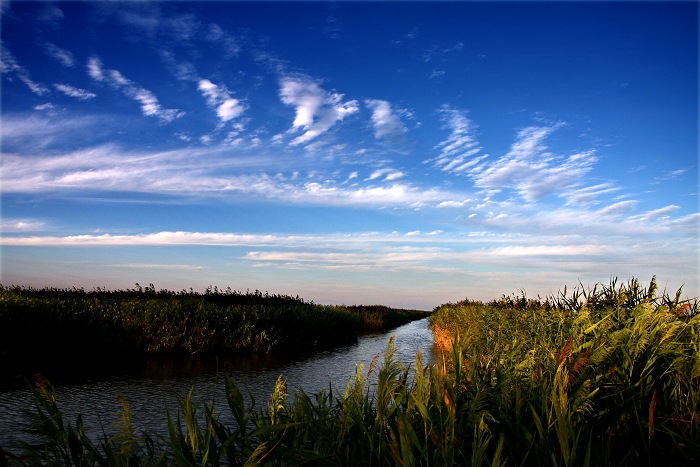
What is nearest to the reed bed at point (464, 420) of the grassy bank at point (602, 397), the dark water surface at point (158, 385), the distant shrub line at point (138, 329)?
the grassy bank at point (602, 397)

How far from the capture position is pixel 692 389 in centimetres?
507

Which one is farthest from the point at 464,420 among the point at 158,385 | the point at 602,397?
the point at 158,385

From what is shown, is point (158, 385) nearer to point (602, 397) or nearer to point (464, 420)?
point (464, 420)

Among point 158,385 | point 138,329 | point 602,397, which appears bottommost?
point 158,385

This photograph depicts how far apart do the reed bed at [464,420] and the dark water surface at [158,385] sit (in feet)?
2.95

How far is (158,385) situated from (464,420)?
23.0 feet

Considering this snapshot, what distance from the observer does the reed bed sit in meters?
3.15

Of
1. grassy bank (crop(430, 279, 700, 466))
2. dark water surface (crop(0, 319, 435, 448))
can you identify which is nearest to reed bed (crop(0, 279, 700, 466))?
grassy bank (crop(430, 279, 700, 466))

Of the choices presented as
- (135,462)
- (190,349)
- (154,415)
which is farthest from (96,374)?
(135,462)

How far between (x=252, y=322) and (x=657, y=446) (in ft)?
41.6

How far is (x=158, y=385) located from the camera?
898cm

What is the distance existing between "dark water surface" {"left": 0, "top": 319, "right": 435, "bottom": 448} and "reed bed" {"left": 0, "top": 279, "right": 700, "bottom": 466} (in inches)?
35.4

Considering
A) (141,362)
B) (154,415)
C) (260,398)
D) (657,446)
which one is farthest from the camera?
(141,362)

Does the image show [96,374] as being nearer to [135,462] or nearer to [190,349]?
[190,349]
